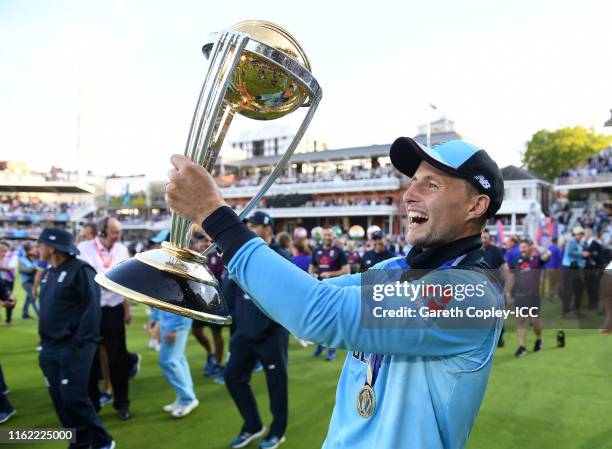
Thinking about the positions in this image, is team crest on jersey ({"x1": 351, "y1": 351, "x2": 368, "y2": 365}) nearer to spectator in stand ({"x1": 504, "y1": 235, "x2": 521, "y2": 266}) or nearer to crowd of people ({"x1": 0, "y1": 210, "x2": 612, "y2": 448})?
crowd of people ({"x1": 0, "y1": 210, "x2": 612, "y2": 448})

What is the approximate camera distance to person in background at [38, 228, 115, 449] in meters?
3.61

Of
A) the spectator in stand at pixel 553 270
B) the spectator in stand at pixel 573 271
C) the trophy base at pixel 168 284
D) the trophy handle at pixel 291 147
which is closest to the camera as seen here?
the trophy base at pixel 168 284

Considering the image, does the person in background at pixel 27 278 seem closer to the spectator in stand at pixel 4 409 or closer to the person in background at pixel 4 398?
the person in background at pixel 4 398

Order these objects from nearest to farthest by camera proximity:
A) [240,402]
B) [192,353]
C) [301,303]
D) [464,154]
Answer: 1. [301,303]
2. [464,154]
3. [240,402]
4. [192,353]

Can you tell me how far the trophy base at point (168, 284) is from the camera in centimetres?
113

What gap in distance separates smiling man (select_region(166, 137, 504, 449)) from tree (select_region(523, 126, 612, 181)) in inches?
1781

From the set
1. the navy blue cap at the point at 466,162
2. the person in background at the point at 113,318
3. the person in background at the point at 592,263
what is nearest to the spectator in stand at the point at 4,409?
the person in background at the point at 113,318

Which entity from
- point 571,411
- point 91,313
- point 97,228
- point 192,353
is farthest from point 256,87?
point 192,353

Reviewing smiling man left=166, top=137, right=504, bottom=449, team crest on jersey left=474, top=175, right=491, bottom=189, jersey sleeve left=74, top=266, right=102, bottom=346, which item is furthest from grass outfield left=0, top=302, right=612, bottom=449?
team crest on jersey left=474, top=175, right=491, bottom=189

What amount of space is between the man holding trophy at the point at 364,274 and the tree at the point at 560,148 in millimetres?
45256

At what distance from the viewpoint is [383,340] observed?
1083 mm

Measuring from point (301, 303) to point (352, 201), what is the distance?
4327 cm

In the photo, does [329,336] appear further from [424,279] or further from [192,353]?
[192,353]

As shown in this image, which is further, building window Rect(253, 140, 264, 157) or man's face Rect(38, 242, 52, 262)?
building window Rect(253, 140, 264, 157)
